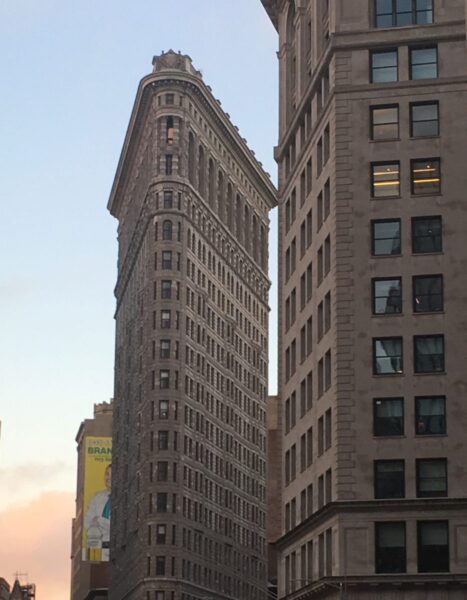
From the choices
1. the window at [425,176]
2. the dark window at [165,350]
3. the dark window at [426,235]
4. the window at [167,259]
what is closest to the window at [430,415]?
the dark window at [426,235]

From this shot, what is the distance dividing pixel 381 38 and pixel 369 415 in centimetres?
2529

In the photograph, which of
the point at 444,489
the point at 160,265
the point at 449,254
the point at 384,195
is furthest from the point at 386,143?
the point at 160,265

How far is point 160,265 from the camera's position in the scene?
189m

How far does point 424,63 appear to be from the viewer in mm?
87812

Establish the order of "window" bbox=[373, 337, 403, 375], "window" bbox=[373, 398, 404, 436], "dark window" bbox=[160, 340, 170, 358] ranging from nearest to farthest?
"window" bbox=[373, 398, 404, 436] < "window" bbox=[373, 337, 403, 375] < "dark window" bbox=[160, 340, 170, 358]

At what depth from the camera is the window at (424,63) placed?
87375 mm

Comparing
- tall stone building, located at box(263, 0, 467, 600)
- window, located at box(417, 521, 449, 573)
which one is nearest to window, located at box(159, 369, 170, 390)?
tall stone building, located at box(263, 0, 467, 600)

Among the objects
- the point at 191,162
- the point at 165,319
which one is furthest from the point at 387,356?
the point at 191,162

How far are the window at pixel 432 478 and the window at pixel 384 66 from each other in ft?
83.5

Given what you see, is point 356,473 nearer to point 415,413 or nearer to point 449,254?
point 415,413

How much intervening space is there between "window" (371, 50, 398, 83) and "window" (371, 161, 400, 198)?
621cm

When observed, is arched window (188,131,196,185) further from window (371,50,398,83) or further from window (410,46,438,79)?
window (410,46,438,79)

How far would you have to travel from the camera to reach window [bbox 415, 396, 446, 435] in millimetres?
80000

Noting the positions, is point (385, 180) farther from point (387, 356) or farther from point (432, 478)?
point (432, 478)
